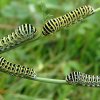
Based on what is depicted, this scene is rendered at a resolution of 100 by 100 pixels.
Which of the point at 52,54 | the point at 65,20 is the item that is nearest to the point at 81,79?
the point at 65,20

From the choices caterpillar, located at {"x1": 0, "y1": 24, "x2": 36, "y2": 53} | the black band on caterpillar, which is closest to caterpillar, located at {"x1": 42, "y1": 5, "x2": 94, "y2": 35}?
caterpillar, located at {"x1": 0, "y1": 24, "x2": 36, "y2": 53}

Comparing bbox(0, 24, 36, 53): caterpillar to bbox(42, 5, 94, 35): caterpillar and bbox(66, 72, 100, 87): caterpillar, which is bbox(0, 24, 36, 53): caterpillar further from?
bbox(66, 72, 100, 87): caterpillar

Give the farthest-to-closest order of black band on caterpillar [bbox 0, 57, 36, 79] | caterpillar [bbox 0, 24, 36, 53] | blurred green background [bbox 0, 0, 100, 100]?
blurred green background [bbox 0, 0, 100, 100] < black band on caterpillar [bbox 0, 57, 36, 79] < caterpillar [bbox 0, 24, 36, 53]

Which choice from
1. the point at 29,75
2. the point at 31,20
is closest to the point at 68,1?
the point at 31,20

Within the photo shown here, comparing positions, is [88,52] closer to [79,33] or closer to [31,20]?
[79,33]

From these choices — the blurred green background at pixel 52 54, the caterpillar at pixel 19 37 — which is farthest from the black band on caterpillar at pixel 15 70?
the blurred green background at pixel 52 54

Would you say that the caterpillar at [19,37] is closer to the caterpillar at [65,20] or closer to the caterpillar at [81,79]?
the caterpillar at [65,20]
